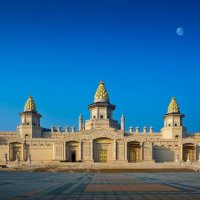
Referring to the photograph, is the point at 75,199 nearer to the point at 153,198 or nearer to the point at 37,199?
the point at 37,199

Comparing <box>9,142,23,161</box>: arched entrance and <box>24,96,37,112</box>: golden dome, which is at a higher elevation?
<box>24,96,37,112</box>: golden dome

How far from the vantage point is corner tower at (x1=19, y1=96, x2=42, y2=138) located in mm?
91312

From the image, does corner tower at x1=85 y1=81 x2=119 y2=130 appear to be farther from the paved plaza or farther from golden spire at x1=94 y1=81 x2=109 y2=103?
the paved plaza

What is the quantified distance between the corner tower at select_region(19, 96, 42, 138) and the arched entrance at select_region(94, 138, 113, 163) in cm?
2012

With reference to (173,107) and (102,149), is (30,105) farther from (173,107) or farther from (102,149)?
(173,107)

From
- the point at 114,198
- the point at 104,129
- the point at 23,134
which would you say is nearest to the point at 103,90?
the point at 104,129

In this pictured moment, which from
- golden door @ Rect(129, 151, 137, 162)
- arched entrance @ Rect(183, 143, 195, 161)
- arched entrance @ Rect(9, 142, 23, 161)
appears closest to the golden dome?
arched entrance @ Rect(9, 142, 23, 161)

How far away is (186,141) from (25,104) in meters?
44.2

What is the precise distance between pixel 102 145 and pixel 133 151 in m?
7.36

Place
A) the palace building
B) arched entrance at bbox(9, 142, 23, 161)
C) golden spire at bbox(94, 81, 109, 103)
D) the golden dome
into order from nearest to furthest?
the palace building, arched entrance at bbox(9, 142, 23, 161), golden spire at bbox(94, 81, 109, 103), the golden dome

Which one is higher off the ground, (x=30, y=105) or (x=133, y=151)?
(x=30, y=105)

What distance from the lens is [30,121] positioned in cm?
9281

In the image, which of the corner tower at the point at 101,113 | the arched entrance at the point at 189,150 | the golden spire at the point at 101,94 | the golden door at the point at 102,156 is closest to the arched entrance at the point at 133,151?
the golden door at the point at 102,156

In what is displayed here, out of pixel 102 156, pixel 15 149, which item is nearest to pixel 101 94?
pixel 102 156
